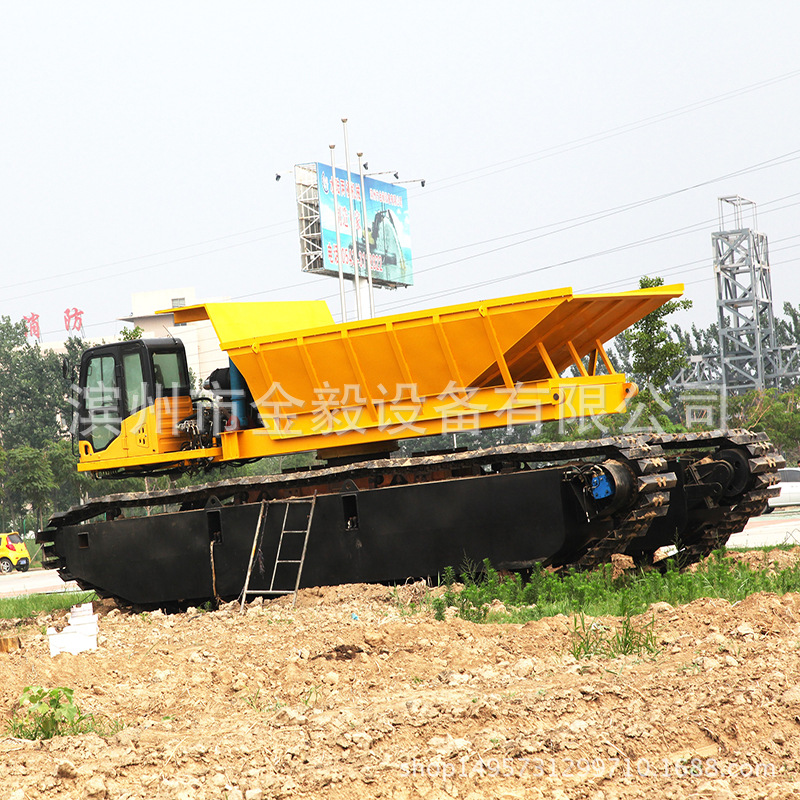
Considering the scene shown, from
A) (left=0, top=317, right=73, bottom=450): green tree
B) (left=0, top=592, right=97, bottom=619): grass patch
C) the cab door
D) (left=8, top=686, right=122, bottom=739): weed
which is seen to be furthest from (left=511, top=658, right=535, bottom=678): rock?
(left=0, top=317, right=73, bottom=450): green tree

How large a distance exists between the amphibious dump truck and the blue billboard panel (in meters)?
29.2

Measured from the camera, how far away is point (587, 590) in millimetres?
9148

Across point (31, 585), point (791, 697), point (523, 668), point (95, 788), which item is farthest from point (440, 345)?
point (31, 585)

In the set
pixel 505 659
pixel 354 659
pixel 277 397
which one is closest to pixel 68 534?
pixel 277 397

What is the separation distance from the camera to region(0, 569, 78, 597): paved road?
71.0 ft

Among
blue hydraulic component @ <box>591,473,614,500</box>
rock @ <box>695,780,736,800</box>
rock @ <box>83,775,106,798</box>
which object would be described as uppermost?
blue hydraulic component @ <box>591,473,614,500</box>

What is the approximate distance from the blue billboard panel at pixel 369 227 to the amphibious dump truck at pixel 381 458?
29.2 meters

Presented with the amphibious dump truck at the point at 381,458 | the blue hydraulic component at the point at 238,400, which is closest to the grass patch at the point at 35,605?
the amphibious dump truck at the point at 381,458

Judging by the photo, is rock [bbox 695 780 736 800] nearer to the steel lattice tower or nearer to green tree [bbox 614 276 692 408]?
green tree [bbox 614 276 692 408]

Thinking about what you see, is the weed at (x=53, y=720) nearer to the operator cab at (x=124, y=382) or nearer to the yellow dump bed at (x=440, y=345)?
the yellow dump bed at (x=440, y=345)

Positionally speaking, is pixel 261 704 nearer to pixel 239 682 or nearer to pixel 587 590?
pixel 239 682

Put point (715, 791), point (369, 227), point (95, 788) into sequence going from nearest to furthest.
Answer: point (715, 791), point (95, 788), point (369, 227)

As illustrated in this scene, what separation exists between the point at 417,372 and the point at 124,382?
13.2ft

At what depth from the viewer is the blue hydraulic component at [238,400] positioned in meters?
12.1
